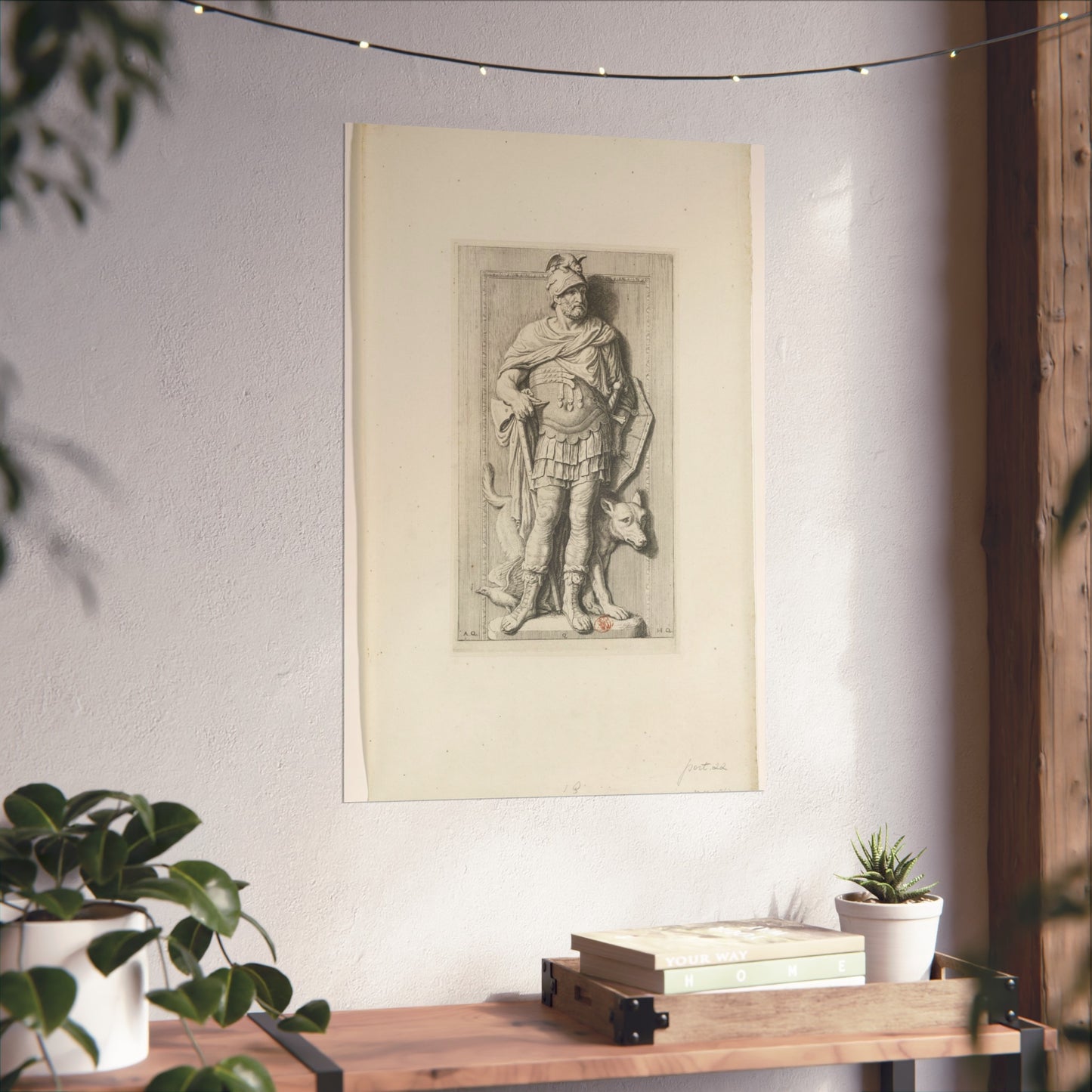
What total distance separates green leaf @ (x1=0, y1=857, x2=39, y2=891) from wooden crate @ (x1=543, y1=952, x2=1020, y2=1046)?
0.72 meters

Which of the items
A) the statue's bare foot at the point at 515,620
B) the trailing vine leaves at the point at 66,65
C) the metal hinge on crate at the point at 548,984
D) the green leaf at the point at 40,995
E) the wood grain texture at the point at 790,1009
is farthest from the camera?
the statue's bare foot at the point at 515,620

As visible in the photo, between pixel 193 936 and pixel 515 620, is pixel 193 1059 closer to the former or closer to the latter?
pixel 193 936

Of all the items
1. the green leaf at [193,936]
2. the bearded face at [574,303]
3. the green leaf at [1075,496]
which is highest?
the bearded face at [574,303]

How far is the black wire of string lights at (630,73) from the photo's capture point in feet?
5.96

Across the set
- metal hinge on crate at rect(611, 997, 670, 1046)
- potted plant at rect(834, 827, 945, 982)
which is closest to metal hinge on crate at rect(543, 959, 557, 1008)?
metal hinge on crate at rect(611, 997, 670, 1046)

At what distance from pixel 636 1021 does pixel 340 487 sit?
85 centimetres

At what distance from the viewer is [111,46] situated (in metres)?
0.74

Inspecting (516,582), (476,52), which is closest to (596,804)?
(516,582)

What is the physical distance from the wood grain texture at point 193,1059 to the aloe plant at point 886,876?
0.83 meters

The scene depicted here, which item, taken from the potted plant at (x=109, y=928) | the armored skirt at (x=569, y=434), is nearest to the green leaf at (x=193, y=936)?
the potted plant at (x=109, y=928)

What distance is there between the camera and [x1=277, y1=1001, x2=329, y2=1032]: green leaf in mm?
1522

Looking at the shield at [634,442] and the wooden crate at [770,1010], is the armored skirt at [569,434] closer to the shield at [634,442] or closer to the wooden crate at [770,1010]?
the shield at [634,442]

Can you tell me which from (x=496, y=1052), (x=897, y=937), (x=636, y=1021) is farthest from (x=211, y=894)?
(x=897, y=937)

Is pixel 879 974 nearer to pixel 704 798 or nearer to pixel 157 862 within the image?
pixel 704 798
